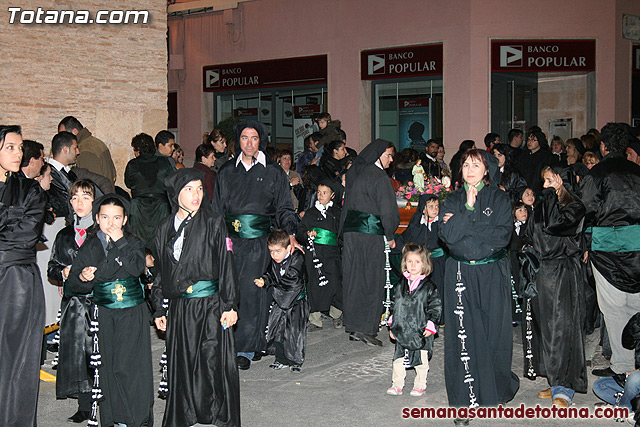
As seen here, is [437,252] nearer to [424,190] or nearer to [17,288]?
[424,190]

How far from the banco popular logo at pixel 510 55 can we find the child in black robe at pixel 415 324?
1273 centimetres

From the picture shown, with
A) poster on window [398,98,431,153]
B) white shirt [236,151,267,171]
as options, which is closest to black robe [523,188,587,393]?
white shirt [236,151,267,171]

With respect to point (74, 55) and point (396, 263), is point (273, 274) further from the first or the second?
point (74, 55)

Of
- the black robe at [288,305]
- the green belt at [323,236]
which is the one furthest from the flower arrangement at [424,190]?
the black robe at [288,305]

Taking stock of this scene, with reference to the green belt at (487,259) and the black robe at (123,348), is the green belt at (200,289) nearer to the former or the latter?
the black robe at (123,348)

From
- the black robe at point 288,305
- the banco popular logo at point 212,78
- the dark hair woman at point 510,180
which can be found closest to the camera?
the black robe at point 288,305

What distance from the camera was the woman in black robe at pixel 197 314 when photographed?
5.73m

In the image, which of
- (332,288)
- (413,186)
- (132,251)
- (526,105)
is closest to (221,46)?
(526,105)

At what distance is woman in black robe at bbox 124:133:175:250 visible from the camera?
10.3 m

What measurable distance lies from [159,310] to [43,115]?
7.42 metres

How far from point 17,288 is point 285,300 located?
2958 millimetres

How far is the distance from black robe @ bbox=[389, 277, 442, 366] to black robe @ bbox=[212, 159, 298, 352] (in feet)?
5.29

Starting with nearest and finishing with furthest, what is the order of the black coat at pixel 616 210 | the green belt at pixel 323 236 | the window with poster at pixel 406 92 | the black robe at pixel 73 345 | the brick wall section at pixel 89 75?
the black robe at pixel 73 345, the black coat at pixel 616 210, the green belt at pixel 323 236, the brick wall section at pixel 89 75, the window with poster at pixel 406 92

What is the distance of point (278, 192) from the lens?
815 centimetres
